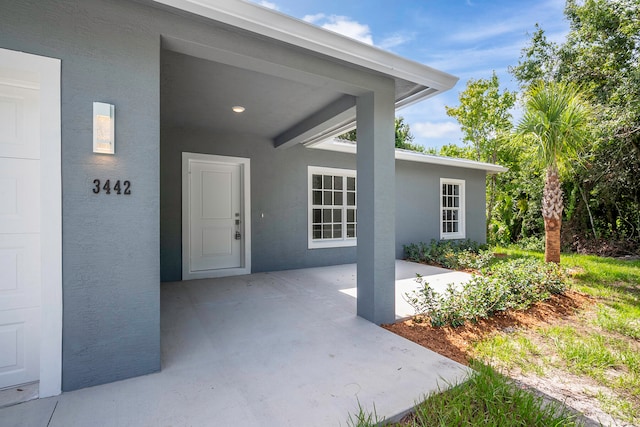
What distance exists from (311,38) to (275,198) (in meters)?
3.97

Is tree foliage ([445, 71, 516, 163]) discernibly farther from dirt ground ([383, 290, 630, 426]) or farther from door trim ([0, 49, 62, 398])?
door trim ([0, 49, 62, 398])

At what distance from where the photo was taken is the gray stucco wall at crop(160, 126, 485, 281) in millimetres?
5395

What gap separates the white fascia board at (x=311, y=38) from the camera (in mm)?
2279

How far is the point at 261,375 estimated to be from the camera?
7.77 feet

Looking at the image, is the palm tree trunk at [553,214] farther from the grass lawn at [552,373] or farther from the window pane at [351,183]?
the window pane at [351,183]

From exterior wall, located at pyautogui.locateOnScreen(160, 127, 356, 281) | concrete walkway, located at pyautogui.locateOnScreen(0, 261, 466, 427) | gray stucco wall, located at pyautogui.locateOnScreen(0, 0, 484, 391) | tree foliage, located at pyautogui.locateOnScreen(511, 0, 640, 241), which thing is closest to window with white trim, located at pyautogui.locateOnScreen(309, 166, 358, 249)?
exterior wall, located at pyautogui.locateOnScreen(160, 127, 356, 281)

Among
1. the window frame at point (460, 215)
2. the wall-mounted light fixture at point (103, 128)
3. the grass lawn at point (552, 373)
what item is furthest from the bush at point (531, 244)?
the wall-mounted light fixture at point (103, 128)

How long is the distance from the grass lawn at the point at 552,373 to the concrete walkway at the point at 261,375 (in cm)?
26

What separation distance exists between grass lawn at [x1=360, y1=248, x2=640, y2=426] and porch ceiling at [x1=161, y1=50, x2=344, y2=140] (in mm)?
3445

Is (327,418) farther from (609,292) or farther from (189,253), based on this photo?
(609,292)

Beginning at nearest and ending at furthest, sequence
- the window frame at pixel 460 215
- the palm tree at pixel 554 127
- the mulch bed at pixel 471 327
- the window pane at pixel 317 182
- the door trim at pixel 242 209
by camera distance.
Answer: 1. the mulch bed at pixel 471 327
2. the palm tree at pixel 554 127
3. the door trim at pixel 242 209
4. the window pane at pixel 317 182
5. the window frame at pixel 460 215

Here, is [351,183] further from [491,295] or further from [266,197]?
[491,295]

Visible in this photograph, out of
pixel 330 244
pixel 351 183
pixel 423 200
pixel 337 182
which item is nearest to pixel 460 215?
pixel 423 200

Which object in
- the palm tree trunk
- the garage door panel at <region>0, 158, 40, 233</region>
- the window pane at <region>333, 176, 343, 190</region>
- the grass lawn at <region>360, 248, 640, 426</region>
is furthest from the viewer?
the window pane at <region>333, 176, 343, 190</region>
